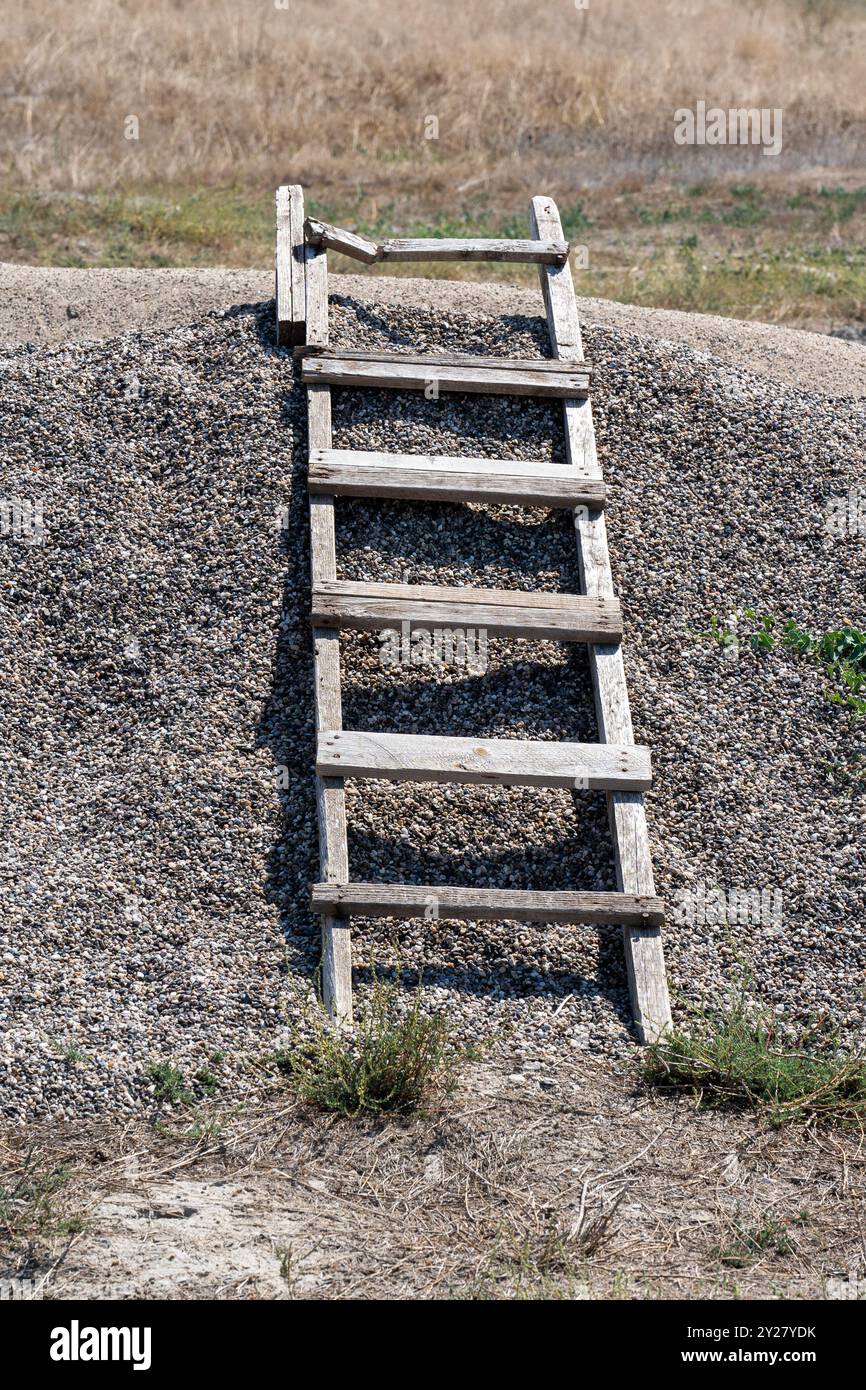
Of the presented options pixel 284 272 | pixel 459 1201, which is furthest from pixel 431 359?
pixel 459 1201

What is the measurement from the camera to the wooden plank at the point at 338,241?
7406 mm

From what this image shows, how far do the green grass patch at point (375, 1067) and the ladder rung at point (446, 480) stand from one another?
267cm

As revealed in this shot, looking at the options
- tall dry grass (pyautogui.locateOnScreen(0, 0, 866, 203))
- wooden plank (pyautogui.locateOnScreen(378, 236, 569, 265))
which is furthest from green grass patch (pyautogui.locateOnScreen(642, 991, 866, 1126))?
tall dry grass (pyautogui.locateOnScreen(0, 0, 866, 203))

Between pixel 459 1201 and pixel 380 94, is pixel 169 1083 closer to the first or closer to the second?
pixel 459 1201

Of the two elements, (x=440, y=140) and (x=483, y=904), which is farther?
(x=440, y=140)

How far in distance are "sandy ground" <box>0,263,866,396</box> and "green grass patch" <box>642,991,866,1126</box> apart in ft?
15.3

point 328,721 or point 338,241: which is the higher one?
point 338,241

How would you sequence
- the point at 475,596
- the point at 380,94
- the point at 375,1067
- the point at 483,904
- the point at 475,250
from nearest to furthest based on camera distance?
1. the point at 375,1067
2. the point at 483,904
3. the point at 475,596
4. the point at 475,250
5. the point at 380,94

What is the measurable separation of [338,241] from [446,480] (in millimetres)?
1842

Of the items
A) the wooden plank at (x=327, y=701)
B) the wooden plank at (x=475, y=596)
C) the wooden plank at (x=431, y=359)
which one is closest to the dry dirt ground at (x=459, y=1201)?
the wooden plank at (x=327, y=701)

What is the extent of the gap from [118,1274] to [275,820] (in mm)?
2113

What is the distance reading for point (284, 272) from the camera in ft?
24.0

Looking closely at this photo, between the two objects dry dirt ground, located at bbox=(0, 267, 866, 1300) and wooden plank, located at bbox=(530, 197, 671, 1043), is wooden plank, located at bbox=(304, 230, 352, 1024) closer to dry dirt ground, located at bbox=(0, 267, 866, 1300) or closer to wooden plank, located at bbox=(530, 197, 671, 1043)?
dry dirt ground, located at bbox=(0, 267, 866, 1300)
